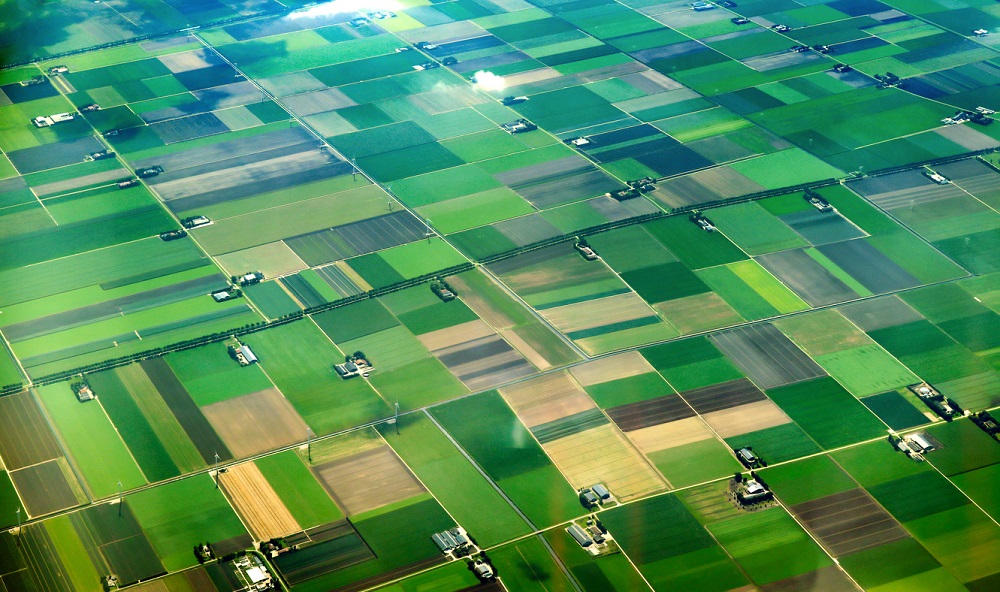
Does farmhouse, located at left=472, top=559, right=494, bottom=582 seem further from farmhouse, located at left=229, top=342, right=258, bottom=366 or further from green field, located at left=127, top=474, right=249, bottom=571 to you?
farmhouse, located at left=229, top=342, right=258, bottom=366

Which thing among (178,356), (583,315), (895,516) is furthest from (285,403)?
(895,516)

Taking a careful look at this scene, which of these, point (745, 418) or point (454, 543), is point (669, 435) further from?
point (454, 543)

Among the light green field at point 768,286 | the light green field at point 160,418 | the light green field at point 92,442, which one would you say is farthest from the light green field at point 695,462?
the light green field at point 92,442

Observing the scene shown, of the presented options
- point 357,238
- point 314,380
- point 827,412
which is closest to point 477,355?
point 314,380

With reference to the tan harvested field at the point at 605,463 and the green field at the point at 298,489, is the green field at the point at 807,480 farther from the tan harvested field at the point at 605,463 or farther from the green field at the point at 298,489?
the green field at the point at 298,489

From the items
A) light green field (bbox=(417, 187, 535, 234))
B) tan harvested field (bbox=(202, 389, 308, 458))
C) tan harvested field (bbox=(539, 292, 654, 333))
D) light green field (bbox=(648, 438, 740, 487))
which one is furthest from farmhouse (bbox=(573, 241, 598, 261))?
tan harvested field (bbox=(202, 389, 308, 458))

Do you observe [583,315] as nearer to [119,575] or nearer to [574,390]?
[574,390]
